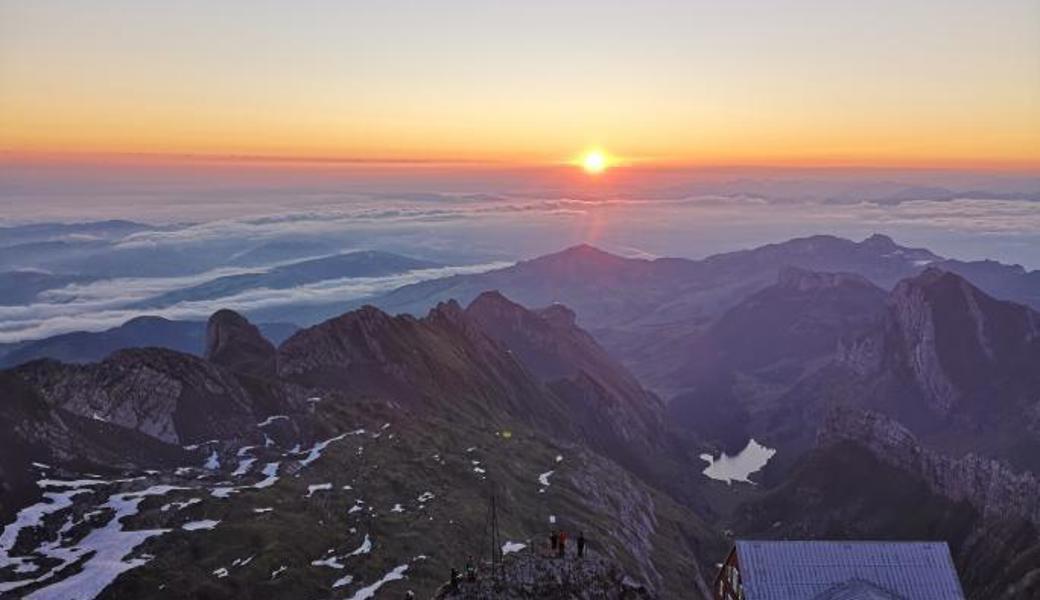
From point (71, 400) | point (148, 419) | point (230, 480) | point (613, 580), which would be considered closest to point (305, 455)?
point (230, 480)

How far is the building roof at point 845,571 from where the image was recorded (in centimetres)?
8338

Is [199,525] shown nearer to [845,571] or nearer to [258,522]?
[258,522]

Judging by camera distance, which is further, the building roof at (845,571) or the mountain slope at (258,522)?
the mountain slope at (258,522)

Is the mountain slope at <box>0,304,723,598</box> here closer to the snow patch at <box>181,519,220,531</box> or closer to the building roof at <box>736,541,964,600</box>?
the snow patch at <box>181,519,220,531</box>

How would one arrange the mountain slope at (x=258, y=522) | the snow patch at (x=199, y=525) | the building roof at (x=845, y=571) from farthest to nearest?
1. the snow patch at (x=199, y=525)
2. the mountain slope at (x=258, y=522)
3. the building roof at (x=845, y=571)

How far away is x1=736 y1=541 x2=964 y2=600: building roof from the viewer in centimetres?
8338

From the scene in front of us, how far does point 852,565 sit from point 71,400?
167 meters

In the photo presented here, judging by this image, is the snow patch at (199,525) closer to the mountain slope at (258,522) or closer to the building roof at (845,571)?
the mountain slope at (258,522)

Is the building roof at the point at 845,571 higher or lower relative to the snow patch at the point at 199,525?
higher

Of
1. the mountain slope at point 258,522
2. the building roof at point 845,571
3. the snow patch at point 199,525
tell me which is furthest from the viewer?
the snow patch at point 199,525

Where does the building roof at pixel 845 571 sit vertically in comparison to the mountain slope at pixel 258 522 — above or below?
above

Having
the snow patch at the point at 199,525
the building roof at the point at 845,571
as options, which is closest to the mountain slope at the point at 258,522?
the snow patch at the point at 199,525

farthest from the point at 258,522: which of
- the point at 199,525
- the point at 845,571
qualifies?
the point at 845,571

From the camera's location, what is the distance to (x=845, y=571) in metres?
84.2
